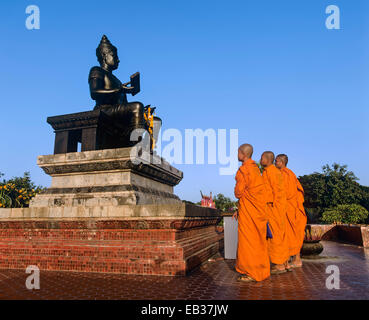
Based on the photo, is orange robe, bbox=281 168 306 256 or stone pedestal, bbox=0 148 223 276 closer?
stone pedestal, bbox=0 148 223 276

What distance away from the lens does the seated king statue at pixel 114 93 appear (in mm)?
7016

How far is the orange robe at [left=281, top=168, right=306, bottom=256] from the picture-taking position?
5.24 meters

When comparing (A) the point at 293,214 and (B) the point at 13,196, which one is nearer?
(A) the point at 293,214

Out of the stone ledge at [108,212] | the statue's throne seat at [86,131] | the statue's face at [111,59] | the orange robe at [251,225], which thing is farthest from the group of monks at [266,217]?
the statue's face at [111,59]

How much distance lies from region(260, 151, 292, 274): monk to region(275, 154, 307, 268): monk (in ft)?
1.08

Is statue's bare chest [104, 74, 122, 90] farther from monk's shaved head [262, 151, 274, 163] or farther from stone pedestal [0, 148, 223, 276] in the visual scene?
monk's shaved head [262, 151, 274, 163]

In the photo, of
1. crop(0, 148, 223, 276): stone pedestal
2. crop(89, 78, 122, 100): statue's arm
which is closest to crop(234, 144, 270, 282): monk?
A: crop(0, 148, 223, 276): stone pedestal

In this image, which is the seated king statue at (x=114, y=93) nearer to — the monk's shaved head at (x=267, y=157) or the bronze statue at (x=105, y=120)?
the bronze statue at (x=105, y=120)

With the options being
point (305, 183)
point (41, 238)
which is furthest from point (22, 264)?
point (305, 183)

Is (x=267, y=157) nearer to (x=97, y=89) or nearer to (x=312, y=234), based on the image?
(x=312, y=234)

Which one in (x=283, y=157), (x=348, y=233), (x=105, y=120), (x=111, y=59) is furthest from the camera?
(x=348, y=233)

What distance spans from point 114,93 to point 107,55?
1447 mm

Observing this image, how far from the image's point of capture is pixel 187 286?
3699mm

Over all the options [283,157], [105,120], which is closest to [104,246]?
[105,120]
